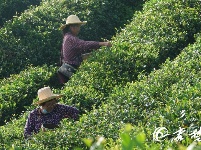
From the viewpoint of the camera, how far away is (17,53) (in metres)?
10.9

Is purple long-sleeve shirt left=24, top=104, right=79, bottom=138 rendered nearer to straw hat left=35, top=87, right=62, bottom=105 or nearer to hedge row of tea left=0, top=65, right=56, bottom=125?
straw hat left=35, top=87, right=62, bottom=105

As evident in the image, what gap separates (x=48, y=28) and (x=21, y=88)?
306 centimetres

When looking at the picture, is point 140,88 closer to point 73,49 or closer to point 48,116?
point 48,116

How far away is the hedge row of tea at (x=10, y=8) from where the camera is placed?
1424cm

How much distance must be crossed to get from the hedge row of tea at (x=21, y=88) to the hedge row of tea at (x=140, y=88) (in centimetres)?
93

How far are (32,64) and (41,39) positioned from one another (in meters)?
0.97

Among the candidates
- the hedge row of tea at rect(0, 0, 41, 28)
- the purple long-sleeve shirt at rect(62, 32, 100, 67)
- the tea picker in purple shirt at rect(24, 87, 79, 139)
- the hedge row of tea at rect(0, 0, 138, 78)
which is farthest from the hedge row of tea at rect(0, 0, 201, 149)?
the hedge row of tea at rect(0, 0, 41, 28)

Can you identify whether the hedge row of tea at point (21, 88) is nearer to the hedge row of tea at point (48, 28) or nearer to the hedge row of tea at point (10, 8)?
the hedge row of tea at point (48, 28)

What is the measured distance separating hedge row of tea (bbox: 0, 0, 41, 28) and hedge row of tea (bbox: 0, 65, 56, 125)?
465 centimetres

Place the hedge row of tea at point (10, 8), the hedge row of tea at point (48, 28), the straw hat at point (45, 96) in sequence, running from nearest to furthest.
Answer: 1. the straw hat at point (45, 96)
2. the hedge row of tea at point (48, 28)
3. the hedge row of tea at point (10, 8)

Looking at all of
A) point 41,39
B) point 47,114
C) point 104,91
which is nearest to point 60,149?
point 47,114

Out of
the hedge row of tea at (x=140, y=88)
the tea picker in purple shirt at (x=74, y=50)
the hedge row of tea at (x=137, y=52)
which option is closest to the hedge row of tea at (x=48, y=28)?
the tea picker in purple shirt at (x=74, y=50)

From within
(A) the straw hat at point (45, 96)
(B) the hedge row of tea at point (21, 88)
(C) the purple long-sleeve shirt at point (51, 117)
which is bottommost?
(B) the hedge row of tea at point (21, 88)

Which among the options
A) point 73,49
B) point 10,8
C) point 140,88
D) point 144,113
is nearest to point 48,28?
point 73,49
